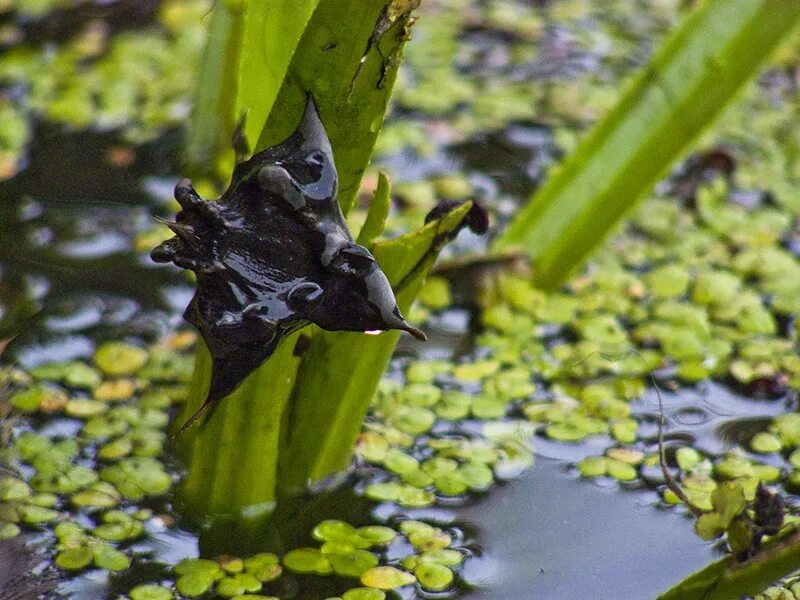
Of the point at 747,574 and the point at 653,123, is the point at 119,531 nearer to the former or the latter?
the point at 747,574

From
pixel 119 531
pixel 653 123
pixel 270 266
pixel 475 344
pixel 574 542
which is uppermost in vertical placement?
pixel 653 123

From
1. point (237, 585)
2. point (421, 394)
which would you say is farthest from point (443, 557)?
point (421, 394)

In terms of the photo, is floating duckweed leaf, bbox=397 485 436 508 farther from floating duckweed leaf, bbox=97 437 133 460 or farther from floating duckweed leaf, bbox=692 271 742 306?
floating duckweed leaf, bbox=692 271 742 306

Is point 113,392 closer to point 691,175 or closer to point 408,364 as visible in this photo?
point 408,364

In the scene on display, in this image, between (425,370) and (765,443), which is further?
(425,370)

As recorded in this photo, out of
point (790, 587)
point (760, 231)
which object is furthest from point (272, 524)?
point (760, 231)

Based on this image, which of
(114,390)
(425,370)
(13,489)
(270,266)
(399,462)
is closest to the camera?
(270,266)
